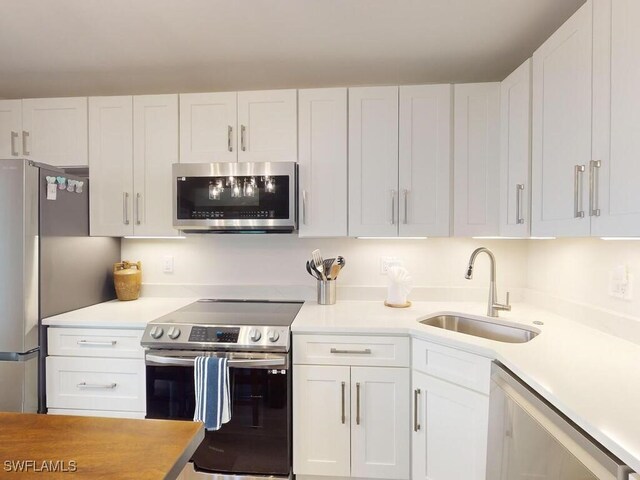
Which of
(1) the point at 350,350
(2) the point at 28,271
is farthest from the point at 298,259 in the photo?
(2) the point at 28,271

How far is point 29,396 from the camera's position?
1746 mm

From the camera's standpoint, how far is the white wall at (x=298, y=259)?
7.40 feet

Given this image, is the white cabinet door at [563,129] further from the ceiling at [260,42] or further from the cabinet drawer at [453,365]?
the cabinet drawer at [453,365]

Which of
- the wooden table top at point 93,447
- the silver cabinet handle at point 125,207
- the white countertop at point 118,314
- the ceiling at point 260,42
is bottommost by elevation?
the white countertop at point 118,314

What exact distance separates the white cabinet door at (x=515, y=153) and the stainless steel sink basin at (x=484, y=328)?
0.50 meters

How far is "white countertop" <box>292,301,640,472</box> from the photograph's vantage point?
821 mm

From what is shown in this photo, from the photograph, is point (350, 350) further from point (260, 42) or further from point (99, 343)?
point (260, 42)

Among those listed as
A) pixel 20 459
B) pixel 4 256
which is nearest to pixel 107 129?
pixel 4 256

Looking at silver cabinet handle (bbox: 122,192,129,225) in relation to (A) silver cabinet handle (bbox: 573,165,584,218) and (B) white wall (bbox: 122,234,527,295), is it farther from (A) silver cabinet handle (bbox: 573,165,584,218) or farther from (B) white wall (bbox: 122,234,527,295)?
(A) silver cabinet handle (bbox: 573,165,584,218)

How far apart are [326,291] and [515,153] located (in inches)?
52.4

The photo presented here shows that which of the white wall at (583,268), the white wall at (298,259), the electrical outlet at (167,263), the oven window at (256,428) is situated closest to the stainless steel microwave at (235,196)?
the white wall at (298,259)

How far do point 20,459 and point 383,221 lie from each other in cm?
174

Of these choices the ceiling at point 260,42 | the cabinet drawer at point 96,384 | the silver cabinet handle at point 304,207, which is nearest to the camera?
the ceiling at point 260,42

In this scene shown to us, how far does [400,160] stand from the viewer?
197 centimetres
